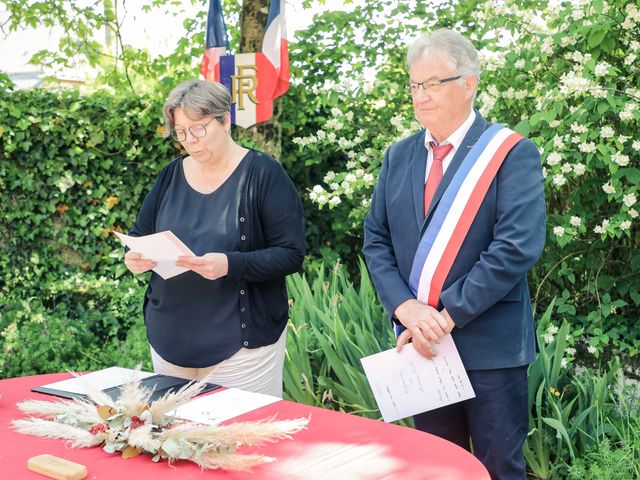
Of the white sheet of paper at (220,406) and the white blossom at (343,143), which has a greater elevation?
the white blossom at (343,143)

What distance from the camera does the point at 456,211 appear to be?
7.09 ft

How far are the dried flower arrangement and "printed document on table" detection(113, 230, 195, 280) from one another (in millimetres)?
479

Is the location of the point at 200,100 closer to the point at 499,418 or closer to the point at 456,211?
the point at 456,211

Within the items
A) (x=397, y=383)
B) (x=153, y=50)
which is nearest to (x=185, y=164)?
(x=397, y=383)

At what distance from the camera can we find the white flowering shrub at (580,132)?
11.3 ft

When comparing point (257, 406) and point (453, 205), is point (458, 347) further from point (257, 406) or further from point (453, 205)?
point (257, 406)

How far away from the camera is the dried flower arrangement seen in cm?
154

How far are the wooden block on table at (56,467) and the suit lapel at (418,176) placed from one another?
4.10 feet

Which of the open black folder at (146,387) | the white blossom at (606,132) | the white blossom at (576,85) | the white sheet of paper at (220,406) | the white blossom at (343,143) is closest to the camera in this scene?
the white sheet of paper at (220,406)

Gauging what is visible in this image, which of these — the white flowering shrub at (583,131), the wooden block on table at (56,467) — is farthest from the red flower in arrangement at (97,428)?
the white flowering shrub at (583,131)

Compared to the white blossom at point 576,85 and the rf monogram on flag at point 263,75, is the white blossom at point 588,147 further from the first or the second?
the rf monogram on flag at point 263,75

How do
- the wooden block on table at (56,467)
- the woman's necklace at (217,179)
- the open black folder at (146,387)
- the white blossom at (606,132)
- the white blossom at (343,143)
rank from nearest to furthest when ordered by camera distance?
the wooden block on table at (56,467) → the open black folder at (146,387) → the woman's necklace at (217,179) → the white blossom at (606,132) → the white blossom at (343,143)

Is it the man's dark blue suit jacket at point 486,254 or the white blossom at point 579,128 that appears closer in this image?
the man's dark blue suit jacket at point 486,254

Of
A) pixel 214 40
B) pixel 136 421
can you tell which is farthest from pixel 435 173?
pixel 214 40
